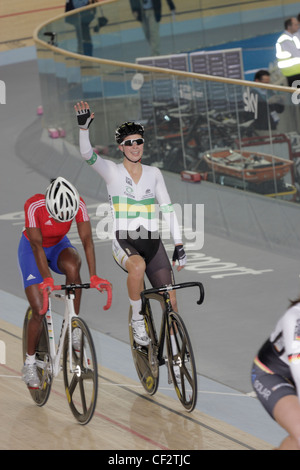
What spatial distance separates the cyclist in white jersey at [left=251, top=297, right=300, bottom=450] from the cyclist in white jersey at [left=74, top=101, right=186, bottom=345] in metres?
1.85

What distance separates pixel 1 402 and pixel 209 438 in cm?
149

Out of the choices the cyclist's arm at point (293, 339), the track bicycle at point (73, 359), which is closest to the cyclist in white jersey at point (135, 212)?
the track bicycle at point (73, 359)

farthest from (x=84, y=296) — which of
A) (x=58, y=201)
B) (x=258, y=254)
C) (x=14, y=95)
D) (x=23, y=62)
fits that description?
(x=23, y=62)

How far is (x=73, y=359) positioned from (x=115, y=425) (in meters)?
0.47

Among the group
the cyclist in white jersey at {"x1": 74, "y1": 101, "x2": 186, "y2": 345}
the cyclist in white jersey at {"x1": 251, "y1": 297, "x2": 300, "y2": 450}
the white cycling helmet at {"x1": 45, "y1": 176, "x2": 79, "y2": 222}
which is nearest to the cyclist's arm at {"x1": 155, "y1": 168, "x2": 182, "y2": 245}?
the cyclist in white jersey at {"x1": 74, "y1": 101, "x2": 186, "y2": 345}

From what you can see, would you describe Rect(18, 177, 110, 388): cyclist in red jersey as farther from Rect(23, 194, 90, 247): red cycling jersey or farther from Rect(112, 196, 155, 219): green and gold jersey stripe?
Rect(112, 196, 155, 219): green and gold jersey stripe

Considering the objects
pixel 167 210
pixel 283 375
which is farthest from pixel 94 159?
pixel 283 375

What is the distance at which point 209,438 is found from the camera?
17.3 ft

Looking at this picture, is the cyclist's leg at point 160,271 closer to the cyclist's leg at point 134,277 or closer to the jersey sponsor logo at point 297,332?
the cyclist's leg at point 134,277

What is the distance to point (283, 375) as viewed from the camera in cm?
408

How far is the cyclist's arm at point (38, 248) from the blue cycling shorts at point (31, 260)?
175 mm

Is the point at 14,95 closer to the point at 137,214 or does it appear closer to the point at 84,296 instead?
the point at 84,296

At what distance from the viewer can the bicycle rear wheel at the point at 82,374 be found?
17.4 ft

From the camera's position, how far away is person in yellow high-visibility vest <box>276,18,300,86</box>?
37.2 ft
